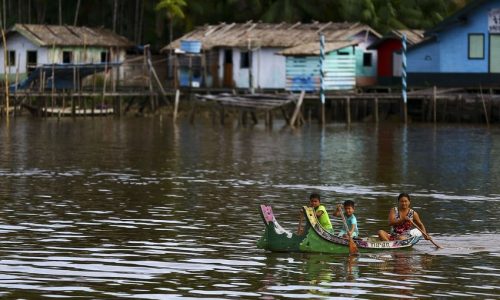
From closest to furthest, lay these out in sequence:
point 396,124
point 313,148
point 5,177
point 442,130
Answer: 1. point 5,177
2. point 313,148
3. point 442,130
4. point 396,124

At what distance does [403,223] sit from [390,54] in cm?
4715

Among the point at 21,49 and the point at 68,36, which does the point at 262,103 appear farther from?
the point at 21,49

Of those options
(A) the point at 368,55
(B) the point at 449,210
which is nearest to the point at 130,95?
(A) the point at 368,55

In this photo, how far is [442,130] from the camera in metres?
59.9

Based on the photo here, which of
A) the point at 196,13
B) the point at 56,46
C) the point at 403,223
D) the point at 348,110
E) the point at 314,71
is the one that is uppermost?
the point at 196,13

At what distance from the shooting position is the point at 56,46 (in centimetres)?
7512

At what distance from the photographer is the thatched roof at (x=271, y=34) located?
6850 centimetres

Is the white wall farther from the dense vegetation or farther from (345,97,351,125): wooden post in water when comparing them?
(345,97,351,125): wooden post in water

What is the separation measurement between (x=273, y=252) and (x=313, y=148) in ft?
86.8

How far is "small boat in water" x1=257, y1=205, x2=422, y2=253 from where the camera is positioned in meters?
22.5

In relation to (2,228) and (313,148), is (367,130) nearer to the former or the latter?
(313,148)

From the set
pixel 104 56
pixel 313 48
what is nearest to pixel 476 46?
pixel 313 48

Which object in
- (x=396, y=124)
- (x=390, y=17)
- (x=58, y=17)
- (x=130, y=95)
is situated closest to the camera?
(x=396, y=124)

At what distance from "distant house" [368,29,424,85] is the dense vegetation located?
142 inches
